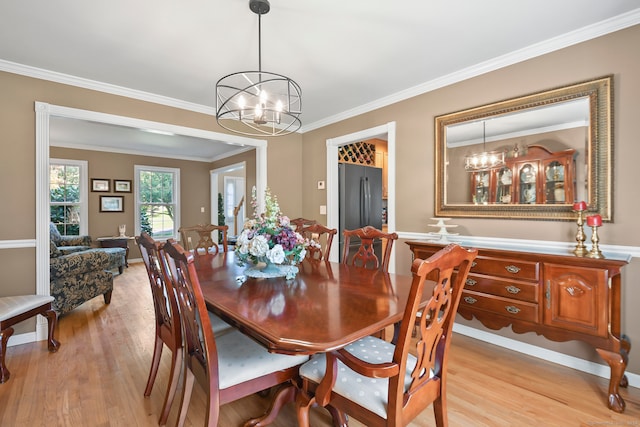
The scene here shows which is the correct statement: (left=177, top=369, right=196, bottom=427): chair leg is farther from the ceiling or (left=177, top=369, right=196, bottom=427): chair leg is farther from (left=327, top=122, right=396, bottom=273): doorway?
(left=327, top=122, right=396, bottom=273): doorway

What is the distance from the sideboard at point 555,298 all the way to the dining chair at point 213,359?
1.59 m

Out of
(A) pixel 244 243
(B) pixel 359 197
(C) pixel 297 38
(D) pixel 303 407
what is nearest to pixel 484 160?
(C) pixel 297 38

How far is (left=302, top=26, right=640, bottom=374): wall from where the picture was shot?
2078 mm

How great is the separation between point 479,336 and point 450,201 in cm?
126

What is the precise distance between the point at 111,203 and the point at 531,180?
23.5 ft

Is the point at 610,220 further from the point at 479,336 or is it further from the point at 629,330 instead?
the point at 479,336

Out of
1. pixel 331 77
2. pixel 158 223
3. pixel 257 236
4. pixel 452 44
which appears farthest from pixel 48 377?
pixel 158 223

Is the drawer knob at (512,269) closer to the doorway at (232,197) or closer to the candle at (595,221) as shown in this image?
the candle at (595,221)

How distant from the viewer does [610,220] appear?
7.02 ft

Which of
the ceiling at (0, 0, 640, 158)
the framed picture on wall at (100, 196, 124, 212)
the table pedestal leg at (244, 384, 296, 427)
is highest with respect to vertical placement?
the ceiling at (0, 0, 640, 158)

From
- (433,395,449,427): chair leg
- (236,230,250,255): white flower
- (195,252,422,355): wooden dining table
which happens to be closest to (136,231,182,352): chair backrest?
(195,252,422,355): wooden dining table

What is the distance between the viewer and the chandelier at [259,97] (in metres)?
1.98

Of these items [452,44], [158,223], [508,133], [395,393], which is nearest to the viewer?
[395,393]

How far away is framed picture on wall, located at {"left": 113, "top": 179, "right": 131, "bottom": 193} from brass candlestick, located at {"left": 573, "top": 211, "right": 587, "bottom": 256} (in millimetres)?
7384
